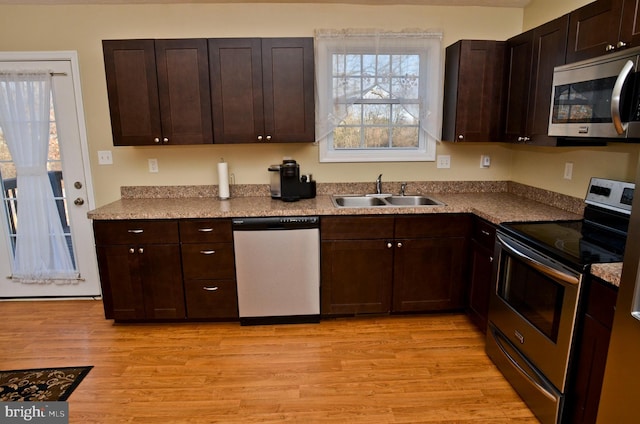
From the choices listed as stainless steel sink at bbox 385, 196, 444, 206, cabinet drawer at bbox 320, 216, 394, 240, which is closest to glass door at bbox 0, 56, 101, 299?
cabinet drawer at bbox 320, 216, 394, 240

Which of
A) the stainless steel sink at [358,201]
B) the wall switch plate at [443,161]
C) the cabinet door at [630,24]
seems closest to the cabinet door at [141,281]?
the stainless steel sink at [358,201]

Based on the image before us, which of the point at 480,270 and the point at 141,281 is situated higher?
the point at 480,270

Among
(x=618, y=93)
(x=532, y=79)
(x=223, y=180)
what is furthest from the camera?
(x=223, y=180)

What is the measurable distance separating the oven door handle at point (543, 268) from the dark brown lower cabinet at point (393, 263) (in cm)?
61

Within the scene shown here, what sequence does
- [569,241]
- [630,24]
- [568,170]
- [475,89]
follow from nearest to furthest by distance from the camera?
[630,24] < [569,241] < [568,170] < [475,89]

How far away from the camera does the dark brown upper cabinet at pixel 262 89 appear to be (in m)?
2.71

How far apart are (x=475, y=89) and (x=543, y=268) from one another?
5.25 ft

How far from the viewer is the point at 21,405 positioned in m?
2.02

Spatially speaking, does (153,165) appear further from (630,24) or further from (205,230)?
(630,24)

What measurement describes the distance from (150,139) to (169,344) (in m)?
1.51

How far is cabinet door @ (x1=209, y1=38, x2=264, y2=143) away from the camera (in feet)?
8.87

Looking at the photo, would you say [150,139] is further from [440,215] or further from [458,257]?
[458,257]

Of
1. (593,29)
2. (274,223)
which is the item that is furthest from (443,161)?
(274,223)

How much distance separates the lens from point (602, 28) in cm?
191
